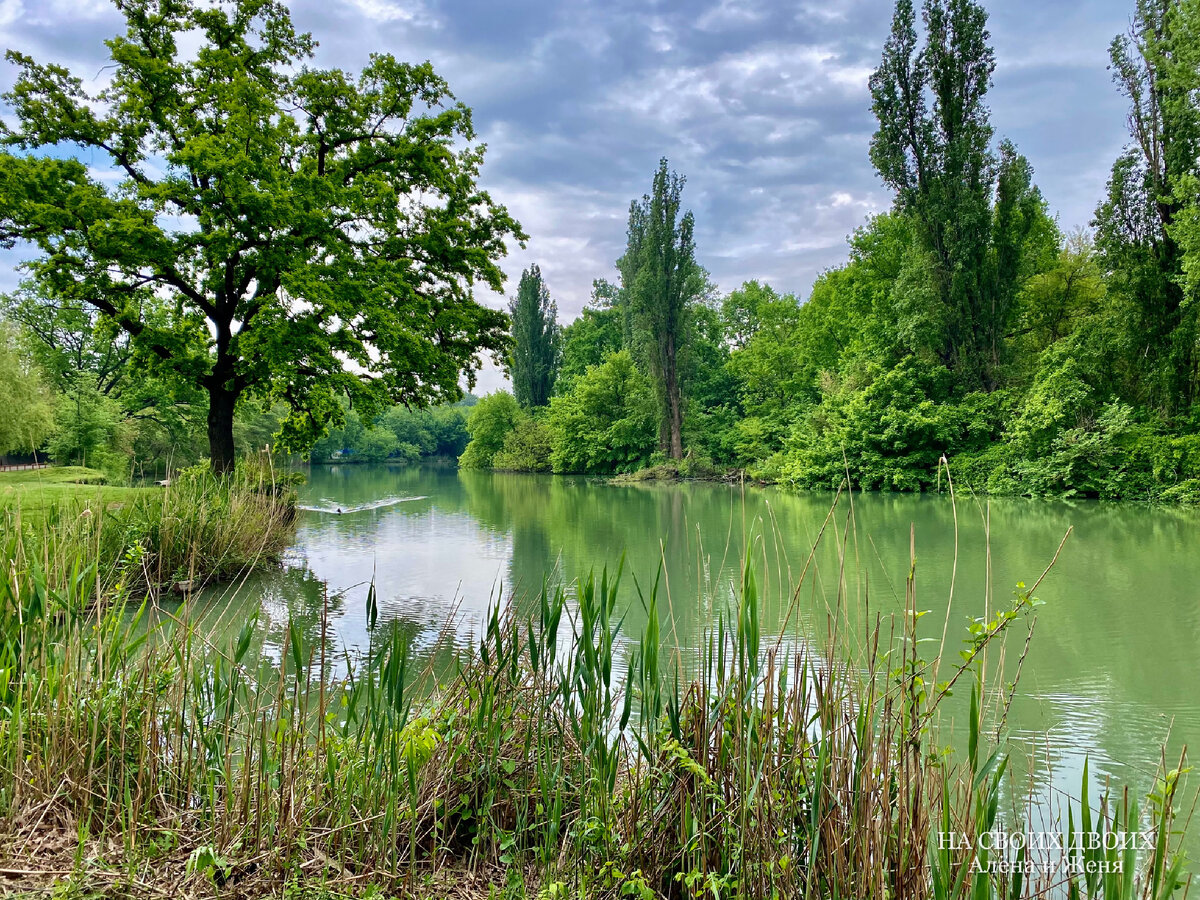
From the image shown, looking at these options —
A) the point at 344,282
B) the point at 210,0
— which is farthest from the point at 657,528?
the point at 210,0

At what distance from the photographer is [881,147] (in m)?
23.7

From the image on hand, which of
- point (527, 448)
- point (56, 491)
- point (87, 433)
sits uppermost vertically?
point (87, 433)

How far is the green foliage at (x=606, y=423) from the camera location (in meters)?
37.5

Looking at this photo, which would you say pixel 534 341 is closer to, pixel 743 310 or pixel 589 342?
pixel 589 342

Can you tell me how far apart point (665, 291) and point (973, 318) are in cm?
1402

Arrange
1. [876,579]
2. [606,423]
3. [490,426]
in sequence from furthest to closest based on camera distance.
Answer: [490,426]
[606,423]
[876,579]

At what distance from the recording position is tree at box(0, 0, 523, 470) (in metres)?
10.4

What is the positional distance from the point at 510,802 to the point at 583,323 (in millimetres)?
50518

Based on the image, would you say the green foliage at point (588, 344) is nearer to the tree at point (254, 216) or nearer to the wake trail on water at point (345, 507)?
the wake trail on water at point (345, 507)

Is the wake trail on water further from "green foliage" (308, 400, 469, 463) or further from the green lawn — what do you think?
"green foliage" (308, 400, 469, 463)

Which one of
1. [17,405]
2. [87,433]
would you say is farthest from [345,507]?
[87,433]

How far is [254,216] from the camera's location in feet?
34.2

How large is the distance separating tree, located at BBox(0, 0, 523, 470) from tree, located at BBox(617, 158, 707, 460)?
19.4 metres

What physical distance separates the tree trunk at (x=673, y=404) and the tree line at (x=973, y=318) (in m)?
0.10
